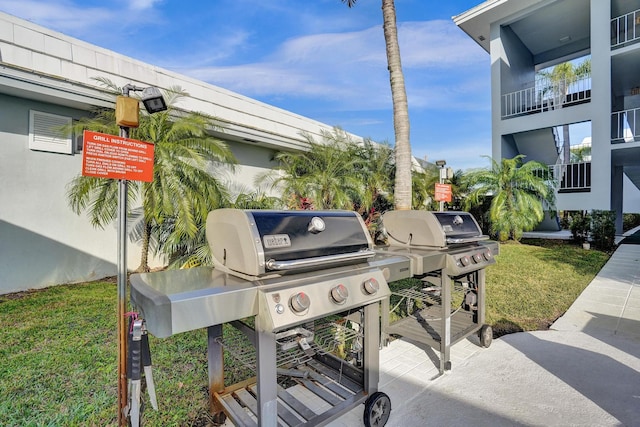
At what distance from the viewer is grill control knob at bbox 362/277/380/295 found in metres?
2.01

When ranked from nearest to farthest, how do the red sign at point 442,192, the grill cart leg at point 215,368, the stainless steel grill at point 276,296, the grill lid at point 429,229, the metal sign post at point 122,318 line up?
the stainless steel grill at point 276,296, the metal sign post at point 122,318, the grill cart leg at point 215,368, the grill lid at point 429,229, the red sign at point 442,192

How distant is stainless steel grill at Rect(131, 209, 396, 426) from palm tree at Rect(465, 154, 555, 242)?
10.7 m

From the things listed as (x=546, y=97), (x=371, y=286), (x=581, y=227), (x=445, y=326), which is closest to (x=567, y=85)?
(x=546, y=97)

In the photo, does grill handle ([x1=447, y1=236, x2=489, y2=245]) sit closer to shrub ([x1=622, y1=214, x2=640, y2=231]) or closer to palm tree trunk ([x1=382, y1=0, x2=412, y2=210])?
palm tree trunk ([x1=382, y1=0, x2=412, y2=210])

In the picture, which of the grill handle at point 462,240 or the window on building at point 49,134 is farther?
the window on building at point 49,134

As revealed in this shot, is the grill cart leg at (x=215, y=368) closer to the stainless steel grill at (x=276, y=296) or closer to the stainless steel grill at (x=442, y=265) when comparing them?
the stainless steel grill at (x=276, y=296)

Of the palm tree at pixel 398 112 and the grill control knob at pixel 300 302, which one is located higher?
the palm tree at pixel 398 112

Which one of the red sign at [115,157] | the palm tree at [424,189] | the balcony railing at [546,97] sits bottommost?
the red sign at [115,157]

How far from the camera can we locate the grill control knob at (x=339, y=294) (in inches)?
72.1

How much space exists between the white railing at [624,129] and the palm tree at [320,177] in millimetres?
9751

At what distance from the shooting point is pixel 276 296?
1631 millimetres

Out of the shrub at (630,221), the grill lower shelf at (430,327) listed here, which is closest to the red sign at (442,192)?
the grill lower shelf at (430,327)

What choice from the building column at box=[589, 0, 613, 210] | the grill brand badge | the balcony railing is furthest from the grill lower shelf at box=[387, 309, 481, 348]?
the balcony railing

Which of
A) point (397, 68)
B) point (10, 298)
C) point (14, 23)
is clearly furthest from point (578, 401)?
point (14, 23)
